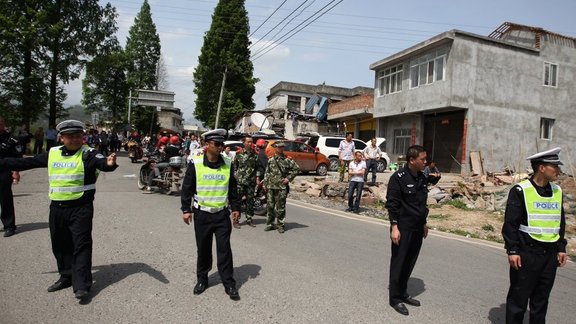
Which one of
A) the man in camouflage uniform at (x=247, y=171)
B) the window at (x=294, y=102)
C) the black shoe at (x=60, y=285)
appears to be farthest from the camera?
the window at (x=294, y=102)

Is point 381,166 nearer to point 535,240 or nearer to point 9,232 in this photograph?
point 9,232

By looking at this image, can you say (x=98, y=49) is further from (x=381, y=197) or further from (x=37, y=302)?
(x=37, y=302)

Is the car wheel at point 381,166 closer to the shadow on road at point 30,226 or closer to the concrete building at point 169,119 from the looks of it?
the shadow on road at point 30,226

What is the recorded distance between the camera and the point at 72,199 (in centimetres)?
428

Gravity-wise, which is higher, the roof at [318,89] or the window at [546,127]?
A: the roof at [318,89]

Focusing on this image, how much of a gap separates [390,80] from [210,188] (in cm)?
2318

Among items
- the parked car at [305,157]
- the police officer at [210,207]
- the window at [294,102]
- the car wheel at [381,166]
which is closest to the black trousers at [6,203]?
the police officer at [210,207]

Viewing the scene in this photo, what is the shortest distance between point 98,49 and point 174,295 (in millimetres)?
27988

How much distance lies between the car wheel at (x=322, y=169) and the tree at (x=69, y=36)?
17320 mm

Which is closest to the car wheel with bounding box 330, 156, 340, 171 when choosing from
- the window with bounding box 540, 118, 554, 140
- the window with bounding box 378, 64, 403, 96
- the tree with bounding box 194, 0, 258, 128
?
the window with bounding box 378, 64, 403, 96

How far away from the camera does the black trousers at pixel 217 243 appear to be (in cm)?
446

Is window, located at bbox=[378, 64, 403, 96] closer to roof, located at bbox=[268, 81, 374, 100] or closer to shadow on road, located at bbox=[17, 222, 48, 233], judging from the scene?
roof, located at bbox=[268, 81, 374, 100]

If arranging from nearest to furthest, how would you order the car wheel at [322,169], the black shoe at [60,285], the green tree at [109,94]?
the black shoe at [60,285]
the car wheel at [322,169]
the green tree at [109,94]

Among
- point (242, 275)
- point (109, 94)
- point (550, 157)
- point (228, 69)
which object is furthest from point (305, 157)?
point (109, 94)
